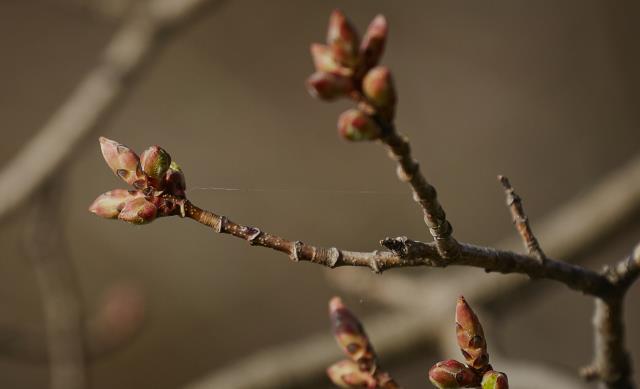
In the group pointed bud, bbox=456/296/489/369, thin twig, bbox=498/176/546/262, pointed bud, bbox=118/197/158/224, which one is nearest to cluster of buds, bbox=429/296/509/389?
pointed bud, bbox=456/296/489/369

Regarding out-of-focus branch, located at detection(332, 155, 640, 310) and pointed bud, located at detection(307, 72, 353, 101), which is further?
out-of-focus branch, located at detection(332, 155, 640, 310)

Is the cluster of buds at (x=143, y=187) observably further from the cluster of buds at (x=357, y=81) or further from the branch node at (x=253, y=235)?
the cluster of buds at (x=357, y=81)

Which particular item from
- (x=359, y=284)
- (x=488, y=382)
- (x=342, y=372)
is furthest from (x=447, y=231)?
(x=359, y=284)

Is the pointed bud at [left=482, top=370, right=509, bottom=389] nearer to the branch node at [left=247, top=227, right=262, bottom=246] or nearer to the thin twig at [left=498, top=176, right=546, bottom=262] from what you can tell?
the thin twig at [left=498, top=176, right=546, bottom=262]

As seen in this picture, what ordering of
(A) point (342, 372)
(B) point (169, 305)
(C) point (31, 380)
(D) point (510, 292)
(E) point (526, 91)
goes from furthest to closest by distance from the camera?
(E) point (526, 91), (B) point (169, 305), (C) point (31, 380), (D) point (510, 292), (A) point (342, 372)

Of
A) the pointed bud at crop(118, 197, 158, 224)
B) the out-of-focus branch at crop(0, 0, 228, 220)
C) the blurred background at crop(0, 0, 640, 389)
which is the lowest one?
the pointed bud at crop(118, 197, 158, 224)

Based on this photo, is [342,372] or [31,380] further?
[31,380]

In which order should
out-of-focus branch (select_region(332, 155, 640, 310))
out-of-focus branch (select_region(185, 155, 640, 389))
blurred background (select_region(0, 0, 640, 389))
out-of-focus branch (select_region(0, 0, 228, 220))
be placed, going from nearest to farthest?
out-of-focus branch (select_region(185, 155, 640, 389)) → out-of-focus branch (select_region(332, 155, 640, 310)) → out-of-focus branch (select_region(0, 0, 228, 220)) → blurred background (select_region(0, 0, 640, 389))

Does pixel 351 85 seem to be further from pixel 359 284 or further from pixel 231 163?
pixel 231 163
